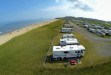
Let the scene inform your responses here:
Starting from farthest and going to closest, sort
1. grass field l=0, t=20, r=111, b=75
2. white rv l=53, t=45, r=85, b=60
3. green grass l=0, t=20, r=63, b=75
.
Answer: white rv l=53, t=45, r=85, b=60
green grass l=0, t=20, r=63, b=75
grass field l=0, t=20, r=111, b=75

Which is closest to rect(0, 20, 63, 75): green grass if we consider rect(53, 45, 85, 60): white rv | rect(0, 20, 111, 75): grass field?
rect(0, 20, 111, 75): grass field

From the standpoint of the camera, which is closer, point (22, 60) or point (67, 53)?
point (67, 53)

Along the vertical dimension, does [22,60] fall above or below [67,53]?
below

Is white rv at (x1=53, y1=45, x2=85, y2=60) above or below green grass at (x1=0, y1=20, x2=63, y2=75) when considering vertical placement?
above

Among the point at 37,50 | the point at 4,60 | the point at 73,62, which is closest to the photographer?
the point at 73,62

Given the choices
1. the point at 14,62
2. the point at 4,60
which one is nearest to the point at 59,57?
the point at 14,62

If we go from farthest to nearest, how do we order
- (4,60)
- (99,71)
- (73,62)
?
(4,60), (73,62), (99,71)

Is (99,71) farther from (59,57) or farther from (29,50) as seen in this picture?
(29,50)

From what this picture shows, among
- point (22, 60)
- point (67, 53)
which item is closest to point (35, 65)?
point (22, 60)

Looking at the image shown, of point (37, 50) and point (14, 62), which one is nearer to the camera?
point (14, 62)

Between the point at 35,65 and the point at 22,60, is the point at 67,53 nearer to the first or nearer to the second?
the point at 35,65

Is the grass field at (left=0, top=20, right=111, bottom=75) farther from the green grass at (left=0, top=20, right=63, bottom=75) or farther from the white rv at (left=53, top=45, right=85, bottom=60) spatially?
the white rv at (left=53, top=45, right=85, bottom=60)
